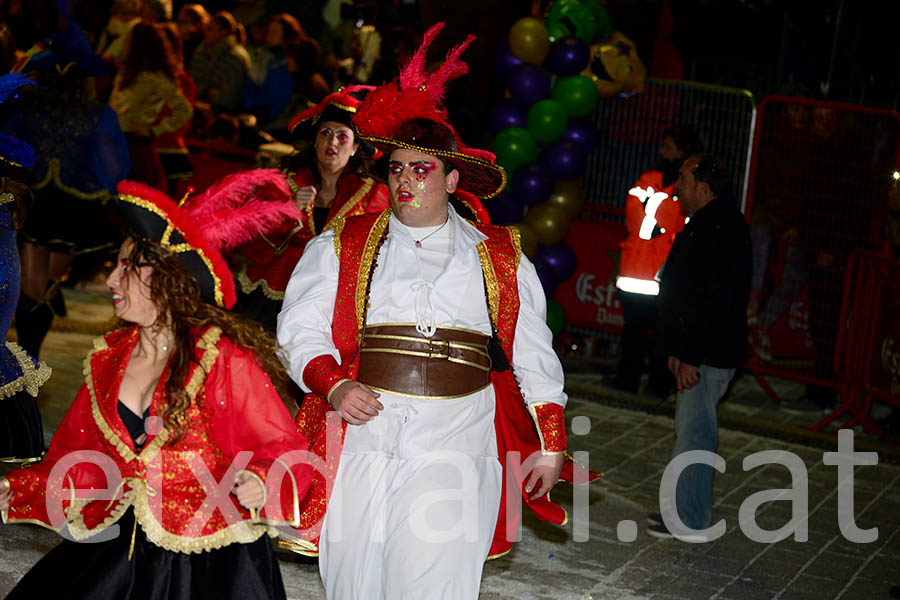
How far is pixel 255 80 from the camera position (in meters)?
13.5

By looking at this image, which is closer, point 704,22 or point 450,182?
point 450,182

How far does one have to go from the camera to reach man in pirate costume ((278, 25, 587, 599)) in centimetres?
416

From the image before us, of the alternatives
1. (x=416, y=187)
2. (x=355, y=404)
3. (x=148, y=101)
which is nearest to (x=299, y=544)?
(x=355, y=404)

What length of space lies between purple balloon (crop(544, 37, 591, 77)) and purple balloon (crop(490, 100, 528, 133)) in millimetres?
453

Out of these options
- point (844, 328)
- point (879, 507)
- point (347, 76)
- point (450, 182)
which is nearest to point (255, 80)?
point (347, 76)

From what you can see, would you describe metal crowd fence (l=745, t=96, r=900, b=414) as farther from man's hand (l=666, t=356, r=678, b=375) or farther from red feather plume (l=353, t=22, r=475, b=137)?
red feather plume (l=353, t=22, r=475, b=137)

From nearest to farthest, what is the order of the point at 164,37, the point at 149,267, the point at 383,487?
1. the point at 149,267
2. the point at 383,487
3. the point at 164,37

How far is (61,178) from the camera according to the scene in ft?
28.3

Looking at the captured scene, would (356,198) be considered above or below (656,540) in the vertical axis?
above

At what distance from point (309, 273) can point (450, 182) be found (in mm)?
642

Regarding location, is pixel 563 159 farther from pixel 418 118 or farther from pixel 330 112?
pixel 418 118

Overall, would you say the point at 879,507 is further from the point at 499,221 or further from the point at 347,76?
the point at 347,76

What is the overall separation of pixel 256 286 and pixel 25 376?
1.77 metres

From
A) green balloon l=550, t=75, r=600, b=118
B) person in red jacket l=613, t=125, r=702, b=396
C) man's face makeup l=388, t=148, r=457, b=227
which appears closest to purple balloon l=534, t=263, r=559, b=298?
person in red jacket l=613, t=125, r=702, b=396
